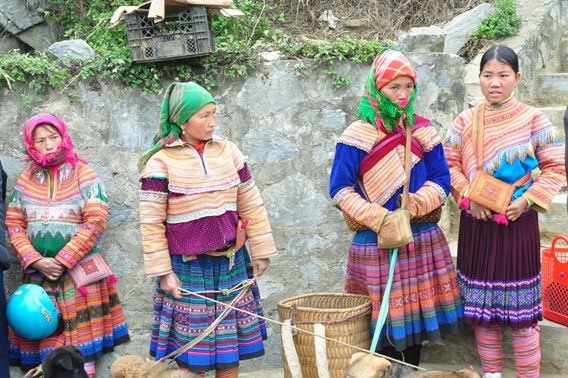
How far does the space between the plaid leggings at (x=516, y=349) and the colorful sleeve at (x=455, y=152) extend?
0.77 m

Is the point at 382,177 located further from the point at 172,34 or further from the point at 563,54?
the point at 563,54

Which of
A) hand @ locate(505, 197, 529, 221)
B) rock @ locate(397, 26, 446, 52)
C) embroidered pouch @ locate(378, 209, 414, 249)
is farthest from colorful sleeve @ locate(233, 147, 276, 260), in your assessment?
rock @ locate(397, 26, 446, 52)

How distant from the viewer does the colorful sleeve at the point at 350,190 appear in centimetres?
403

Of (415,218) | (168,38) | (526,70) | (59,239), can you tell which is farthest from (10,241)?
(526,70)

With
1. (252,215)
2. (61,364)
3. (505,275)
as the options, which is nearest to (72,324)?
(61,364)

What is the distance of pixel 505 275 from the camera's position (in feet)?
13.6

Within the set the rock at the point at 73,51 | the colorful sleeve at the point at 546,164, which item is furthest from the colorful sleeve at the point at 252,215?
the rock at the point at 73,51

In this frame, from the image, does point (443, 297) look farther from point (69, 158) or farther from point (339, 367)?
point (69, 158)

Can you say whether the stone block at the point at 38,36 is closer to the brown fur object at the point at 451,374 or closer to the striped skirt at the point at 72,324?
the striped skirt at the point at 72,324

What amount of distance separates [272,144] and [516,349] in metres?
2.01

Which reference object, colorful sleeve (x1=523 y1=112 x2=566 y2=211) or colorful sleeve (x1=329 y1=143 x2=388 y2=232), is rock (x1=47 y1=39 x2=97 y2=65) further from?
colorful sleeve (x1=523 y1=112 x2=566 y2=211)

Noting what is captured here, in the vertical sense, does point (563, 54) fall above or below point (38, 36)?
below

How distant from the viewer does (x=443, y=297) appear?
4.23 metres

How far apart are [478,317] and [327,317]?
2.76 feet
